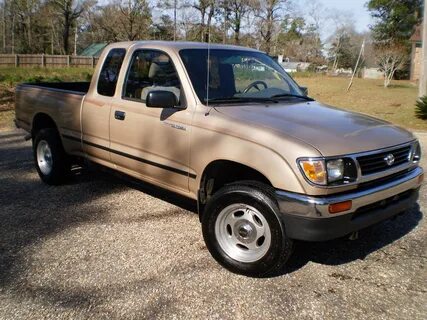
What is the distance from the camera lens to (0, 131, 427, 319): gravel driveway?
3.20m

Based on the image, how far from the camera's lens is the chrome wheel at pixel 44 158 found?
611cm

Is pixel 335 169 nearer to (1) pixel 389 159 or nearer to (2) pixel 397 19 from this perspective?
(1) pixel 389 159

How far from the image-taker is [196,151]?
4012 millimetres

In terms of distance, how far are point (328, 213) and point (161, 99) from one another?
5.71 ft

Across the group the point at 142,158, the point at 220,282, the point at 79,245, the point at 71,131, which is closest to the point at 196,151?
the point at 142,158

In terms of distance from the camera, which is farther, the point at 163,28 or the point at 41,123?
the point at 163,28

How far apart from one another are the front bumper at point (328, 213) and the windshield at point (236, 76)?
Answer: 1362 mm

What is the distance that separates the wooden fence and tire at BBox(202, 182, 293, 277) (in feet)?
109

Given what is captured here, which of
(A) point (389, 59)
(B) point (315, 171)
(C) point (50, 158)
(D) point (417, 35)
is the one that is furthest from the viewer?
(D) point (417, 35)

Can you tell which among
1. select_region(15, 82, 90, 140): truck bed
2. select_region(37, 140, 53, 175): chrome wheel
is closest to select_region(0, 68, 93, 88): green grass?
select_region(15, 82, 90, 140): truck bed

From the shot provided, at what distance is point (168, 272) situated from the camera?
147 inches

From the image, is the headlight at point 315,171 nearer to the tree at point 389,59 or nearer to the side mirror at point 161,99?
the side mirror at point 161,99

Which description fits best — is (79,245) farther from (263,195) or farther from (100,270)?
(263,195)

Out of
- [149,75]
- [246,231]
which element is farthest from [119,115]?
[246,231]
